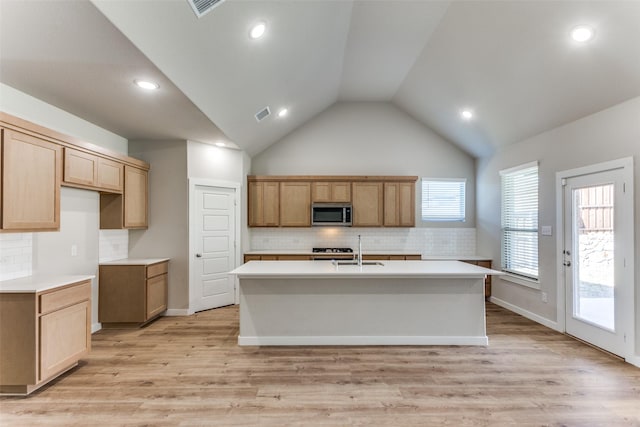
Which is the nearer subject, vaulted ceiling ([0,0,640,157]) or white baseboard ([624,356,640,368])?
vaulted ceiling ([0,0,640,157])

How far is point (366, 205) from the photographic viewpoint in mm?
5656

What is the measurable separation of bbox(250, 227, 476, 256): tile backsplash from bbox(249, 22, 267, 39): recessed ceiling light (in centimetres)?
368

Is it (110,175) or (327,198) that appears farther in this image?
(327,198)

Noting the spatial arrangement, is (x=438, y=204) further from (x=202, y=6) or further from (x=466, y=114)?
(x=202, y=6)

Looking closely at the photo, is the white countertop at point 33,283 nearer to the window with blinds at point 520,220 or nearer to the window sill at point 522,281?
the window sill at point 522,281

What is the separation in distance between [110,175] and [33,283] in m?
1.59

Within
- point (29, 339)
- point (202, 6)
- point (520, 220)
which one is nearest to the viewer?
point (202, 6)

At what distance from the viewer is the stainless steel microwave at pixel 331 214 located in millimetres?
5562

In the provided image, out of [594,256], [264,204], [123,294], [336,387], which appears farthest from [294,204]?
[594,256]

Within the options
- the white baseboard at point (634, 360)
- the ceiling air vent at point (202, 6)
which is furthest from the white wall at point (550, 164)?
the ceiling air vent at point (202, 6)

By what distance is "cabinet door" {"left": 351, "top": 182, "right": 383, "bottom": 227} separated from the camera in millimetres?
5652

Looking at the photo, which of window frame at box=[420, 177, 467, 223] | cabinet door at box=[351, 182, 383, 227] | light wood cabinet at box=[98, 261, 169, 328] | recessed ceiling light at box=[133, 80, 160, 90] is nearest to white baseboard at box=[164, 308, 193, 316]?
light wood cabinet at box=[98, 261, 169, 328]

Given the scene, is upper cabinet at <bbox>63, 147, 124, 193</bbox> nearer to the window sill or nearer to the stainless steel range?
the stainless steel range

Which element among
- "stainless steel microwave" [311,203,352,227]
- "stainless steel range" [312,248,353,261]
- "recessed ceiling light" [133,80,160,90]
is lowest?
"stainless steel range" [312,248,353,261]
